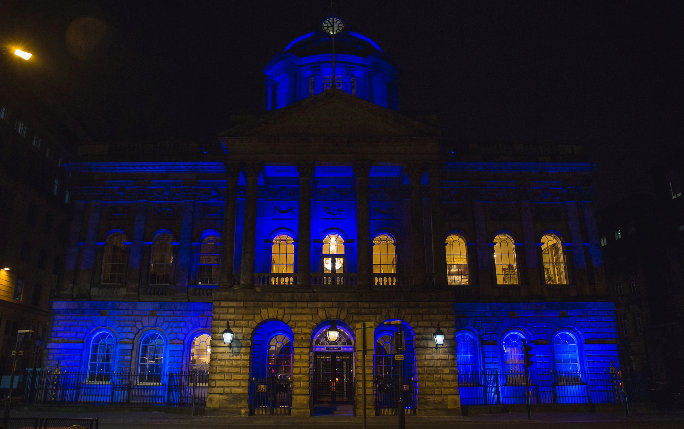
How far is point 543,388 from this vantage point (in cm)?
2580

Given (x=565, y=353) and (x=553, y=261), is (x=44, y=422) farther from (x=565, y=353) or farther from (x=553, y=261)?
(x=553, y=261)

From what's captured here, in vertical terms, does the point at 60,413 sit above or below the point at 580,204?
below

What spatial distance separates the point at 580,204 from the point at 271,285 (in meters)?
17.6

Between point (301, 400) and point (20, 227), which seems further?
point (20, 227)

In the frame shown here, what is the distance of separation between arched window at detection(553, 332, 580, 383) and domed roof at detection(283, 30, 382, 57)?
20.4 meters

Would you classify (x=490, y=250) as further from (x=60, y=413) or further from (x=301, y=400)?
(x=60, y=413)

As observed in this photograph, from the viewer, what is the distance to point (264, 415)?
21156 mm

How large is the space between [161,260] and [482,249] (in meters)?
17.1

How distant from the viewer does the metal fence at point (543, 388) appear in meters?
25.0

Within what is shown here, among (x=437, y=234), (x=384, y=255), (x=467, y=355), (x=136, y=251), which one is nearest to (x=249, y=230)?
(x=384, y=255)

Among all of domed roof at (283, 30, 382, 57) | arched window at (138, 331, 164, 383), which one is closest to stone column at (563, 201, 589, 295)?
domed roof at (283, 30, 382, 57)

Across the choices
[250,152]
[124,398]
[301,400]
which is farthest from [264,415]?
[250,152]

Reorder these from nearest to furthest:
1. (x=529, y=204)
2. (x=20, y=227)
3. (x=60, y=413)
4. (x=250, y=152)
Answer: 1. (x=60, y=413)
2. (x=250, y=152)
3. (x=529, y=204)
4. (x=20, y=227)

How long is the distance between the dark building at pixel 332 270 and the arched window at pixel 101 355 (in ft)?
0.34
